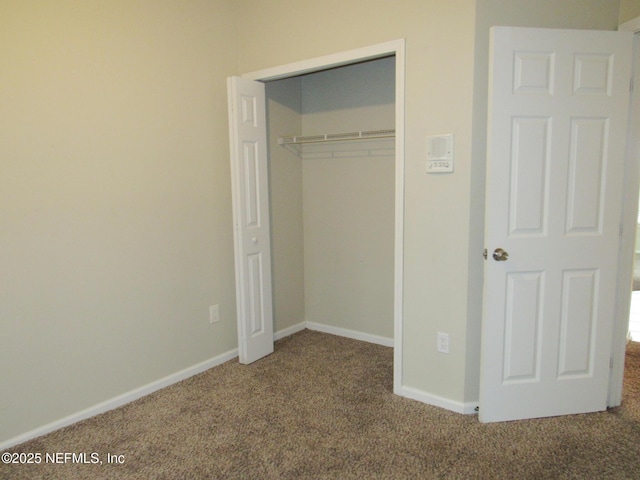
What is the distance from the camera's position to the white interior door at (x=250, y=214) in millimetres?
2988

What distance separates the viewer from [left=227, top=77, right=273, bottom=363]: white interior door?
2.99 meters

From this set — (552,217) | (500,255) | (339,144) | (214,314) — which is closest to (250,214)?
(214,314)

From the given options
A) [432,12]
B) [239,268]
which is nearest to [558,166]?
[432,12]

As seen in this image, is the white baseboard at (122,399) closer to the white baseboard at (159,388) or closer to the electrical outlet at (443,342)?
the white baseboard at (159,388)

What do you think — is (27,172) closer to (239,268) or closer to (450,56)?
→ (239,268)

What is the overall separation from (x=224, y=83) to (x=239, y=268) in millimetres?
1363

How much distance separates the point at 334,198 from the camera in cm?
369

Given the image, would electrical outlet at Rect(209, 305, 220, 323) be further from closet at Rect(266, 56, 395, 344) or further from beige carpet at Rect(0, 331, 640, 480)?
closet at Rect(266, 56, 395, 344)

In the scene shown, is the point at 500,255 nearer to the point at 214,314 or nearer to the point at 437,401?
the point at 437,401

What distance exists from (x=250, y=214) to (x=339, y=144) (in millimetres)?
1040

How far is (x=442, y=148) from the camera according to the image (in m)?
2.37

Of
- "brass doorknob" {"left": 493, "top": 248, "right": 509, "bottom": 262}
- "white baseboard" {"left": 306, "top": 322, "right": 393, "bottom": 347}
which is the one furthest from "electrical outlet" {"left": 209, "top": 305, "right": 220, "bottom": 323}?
"brass doorknob" {"left": 493, "top": 248, "right": 509, "bottom": 262}

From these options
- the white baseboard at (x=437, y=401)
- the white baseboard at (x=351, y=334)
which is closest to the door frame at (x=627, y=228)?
the white baseboard at (x=437, y=401)

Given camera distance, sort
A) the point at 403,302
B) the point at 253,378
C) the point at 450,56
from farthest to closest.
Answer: the point at 253,378
the point at 403,302
the point at 450,56
